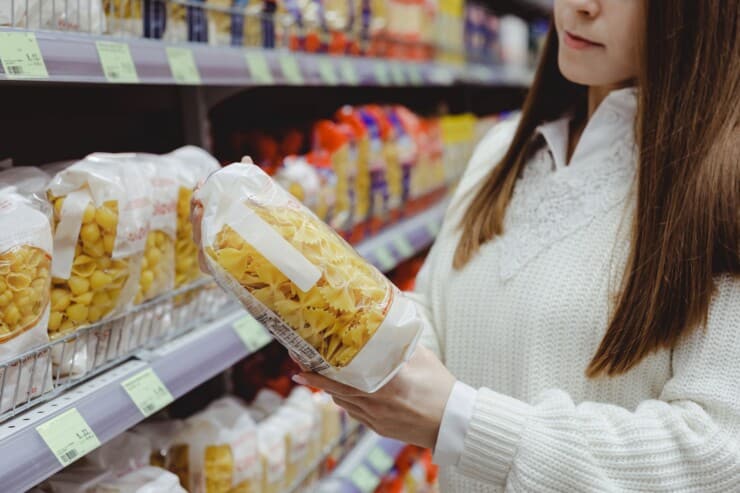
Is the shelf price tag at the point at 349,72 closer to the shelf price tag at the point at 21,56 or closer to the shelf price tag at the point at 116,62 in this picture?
the shelf price tag at the point at 116,62

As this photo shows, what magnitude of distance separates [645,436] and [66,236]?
0.76 m

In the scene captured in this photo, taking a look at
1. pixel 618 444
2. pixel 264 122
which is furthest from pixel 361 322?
pixel 264 122

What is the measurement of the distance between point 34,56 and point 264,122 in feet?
4.27

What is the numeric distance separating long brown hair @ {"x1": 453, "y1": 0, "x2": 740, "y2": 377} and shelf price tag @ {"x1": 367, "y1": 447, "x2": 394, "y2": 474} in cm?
105

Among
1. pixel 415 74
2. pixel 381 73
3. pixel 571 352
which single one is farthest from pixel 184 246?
pixel 415 74

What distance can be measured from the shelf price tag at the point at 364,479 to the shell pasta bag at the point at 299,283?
1.12 meters

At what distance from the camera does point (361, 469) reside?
2033 mm

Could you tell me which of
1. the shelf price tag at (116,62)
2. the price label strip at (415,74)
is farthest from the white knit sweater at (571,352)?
the price label strip at (415,74)

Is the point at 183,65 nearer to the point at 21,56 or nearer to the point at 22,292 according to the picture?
the point at 21,56

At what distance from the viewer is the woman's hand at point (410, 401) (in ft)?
3.35

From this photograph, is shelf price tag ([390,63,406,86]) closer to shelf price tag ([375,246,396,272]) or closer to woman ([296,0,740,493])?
shelf price tag ([375,246,396,272])

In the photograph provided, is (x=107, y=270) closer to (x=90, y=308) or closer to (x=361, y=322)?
(x=90, y=308)

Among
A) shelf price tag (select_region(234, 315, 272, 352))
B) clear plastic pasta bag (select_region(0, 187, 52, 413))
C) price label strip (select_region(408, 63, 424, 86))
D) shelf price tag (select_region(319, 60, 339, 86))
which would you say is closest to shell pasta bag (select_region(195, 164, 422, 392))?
clear plastic pasta bag (select_region(0, 187, 52, 413))

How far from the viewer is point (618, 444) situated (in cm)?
105
